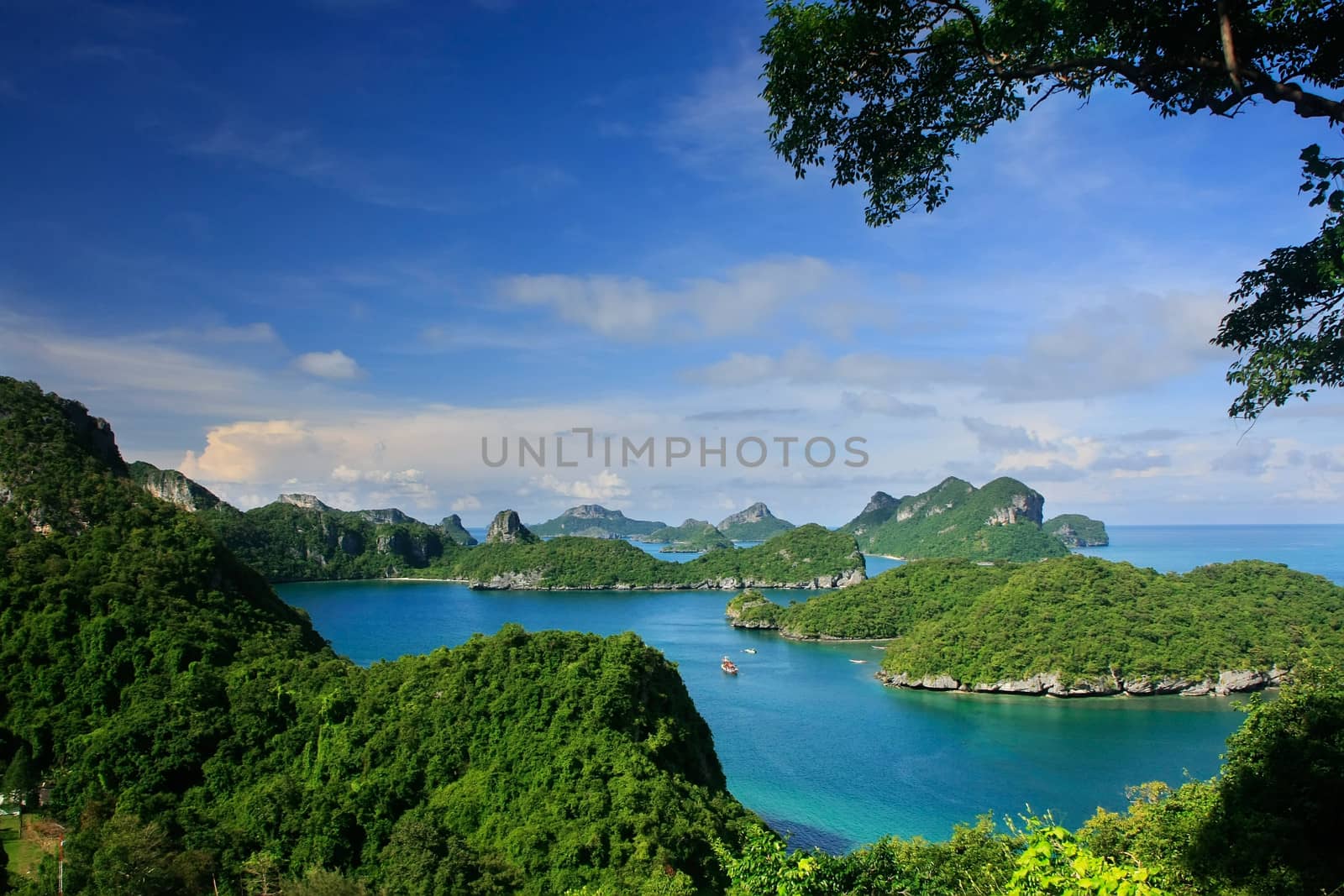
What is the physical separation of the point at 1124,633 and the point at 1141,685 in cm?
339

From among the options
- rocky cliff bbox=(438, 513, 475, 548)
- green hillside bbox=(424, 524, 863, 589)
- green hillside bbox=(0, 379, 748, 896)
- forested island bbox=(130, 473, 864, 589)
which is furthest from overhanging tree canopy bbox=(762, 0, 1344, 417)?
rocky cliff bbox=(438, 513, 475, 548)

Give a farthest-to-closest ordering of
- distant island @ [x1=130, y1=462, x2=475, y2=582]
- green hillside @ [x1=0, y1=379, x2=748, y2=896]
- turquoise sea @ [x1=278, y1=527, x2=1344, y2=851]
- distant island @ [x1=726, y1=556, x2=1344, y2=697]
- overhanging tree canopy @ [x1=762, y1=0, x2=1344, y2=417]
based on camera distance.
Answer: distant island @ [x1=130, y1=462, x2=475, y2=582] < distant island @ [x1=726, y1=556, x2=1344, y2=697] < turquoise sea @ [x1=278, y1=527, x2=1344, y2=851] < green hillside @ [x1=0, y1=379, x2=748, y2=896] < overhanging tree canopy @ [x1=762, y1=0, x2=1344, y2=417]

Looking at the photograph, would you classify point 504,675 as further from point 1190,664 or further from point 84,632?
point 1190,664

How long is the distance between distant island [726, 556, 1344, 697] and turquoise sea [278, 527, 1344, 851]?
1.49 metres

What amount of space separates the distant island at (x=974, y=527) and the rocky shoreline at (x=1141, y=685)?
69.6 m

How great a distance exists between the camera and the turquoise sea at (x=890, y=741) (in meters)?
24.2

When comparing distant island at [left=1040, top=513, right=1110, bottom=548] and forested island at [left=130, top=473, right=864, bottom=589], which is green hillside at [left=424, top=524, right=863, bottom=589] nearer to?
forested island at [left=130, top=473, right=864, bottom=589]

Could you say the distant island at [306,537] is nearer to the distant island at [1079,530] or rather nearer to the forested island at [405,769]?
the forested island at [405,769]

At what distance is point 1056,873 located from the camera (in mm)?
3754

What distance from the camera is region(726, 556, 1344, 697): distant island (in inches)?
1491

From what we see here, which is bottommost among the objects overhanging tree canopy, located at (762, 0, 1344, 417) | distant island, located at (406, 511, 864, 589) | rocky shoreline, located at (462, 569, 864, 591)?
rocky shoreline, located at (462, 569, 864, 591)

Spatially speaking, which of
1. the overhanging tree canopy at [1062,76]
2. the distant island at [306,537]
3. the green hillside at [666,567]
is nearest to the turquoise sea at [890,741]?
the overhanging tree canopy at [1062,76]

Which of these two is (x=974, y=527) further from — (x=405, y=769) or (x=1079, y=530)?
(x=405, y=769)

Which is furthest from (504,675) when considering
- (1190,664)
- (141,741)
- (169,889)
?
(1190,664)
